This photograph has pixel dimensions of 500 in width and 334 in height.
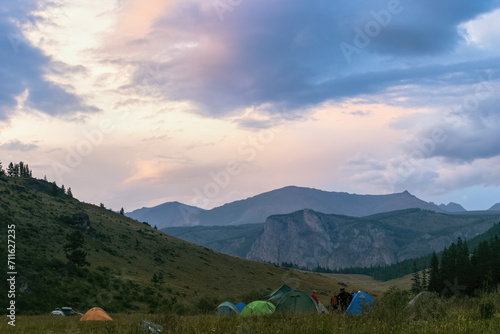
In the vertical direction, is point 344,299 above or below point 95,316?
above

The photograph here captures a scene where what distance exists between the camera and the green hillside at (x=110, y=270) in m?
40.5

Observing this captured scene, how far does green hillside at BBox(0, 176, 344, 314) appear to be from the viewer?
4047 centimetres

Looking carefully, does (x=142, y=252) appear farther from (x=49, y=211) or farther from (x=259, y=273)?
(x=259, y=273)

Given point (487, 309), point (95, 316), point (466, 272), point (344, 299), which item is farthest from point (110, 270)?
point (466, 272)

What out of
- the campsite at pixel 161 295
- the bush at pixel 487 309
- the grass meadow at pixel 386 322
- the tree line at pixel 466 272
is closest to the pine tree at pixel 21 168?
the campsite at pixel 161 295

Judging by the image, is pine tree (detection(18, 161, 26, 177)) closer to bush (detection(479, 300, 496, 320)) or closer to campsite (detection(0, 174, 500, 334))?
campsite (detection(0, 174, 500, 334))

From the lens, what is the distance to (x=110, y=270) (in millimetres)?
56469

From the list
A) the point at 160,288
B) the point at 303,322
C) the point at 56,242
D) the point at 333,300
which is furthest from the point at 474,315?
the point at 56,242

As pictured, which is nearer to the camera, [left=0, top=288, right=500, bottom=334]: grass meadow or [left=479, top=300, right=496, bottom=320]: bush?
[left=0, top=288, right=500, bottom=334]: grass meadow

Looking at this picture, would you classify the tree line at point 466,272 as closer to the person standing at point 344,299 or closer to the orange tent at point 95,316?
the person standing at point 344,299

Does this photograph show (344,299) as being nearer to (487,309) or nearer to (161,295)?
(487,309)

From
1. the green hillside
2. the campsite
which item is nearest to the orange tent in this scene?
the campsite

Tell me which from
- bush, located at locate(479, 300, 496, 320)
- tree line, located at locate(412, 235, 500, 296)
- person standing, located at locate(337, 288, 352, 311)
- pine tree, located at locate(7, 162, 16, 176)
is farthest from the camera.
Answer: pine tree, located at locate(7, 162, 16, 176)

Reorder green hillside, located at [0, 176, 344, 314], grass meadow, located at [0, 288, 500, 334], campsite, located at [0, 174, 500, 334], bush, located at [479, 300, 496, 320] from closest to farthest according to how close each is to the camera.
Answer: grass meadow, located at [0, 288, 500, 334] → campsite, located at [0, 174, 500, 334] → bush, located at [479, 300, 496, 320] → green hillside, located at [0, 176, 344, 314]
